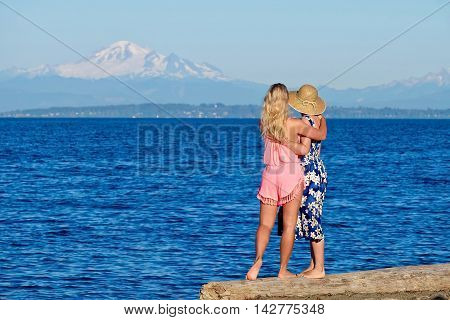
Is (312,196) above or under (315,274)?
above

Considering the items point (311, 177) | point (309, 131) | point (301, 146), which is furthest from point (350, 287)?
point (309, 131)

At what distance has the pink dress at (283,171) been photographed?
1025 centimetres

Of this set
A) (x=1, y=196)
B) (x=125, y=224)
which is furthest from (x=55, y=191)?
(x=125, y=224)

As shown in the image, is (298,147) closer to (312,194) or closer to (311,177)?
(311,177)

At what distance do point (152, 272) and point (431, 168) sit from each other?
43692mm

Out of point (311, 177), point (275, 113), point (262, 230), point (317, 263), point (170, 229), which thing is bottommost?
A: point (170, 229)

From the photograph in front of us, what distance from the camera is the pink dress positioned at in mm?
10250

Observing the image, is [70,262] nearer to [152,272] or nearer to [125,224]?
[152,272]

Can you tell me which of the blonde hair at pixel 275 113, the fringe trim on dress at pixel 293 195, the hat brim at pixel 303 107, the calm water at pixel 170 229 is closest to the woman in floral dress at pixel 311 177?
the hat brim at pixel 303 107

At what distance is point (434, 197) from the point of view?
38.9 metres

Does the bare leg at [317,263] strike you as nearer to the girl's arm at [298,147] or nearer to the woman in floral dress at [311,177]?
the woman in floral dress at [311,177]

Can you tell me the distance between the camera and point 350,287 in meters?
10.3

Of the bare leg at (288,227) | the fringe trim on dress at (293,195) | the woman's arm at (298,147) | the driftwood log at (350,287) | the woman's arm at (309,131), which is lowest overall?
the driftwood log at (350,287)

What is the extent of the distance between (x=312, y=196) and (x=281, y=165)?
0.60 m
